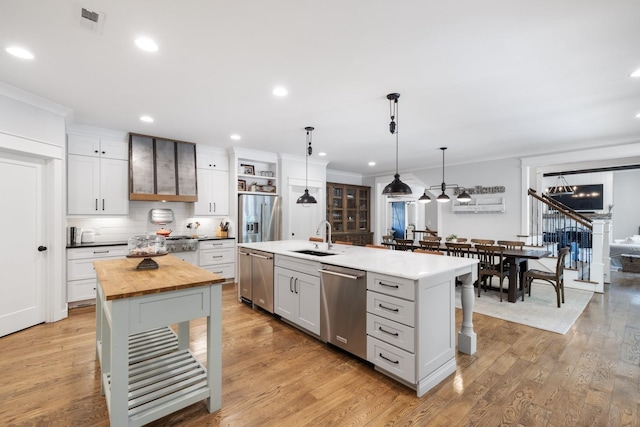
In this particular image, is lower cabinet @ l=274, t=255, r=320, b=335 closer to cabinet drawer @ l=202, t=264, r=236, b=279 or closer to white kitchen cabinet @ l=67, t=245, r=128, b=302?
cabinet drawer @ l=202, t=264, r=236, b=279

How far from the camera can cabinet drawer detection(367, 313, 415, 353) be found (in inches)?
86.3

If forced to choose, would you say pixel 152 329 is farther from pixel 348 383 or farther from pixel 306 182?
pixel 306 182

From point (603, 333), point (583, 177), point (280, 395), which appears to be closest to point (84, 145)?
point (280, 395)

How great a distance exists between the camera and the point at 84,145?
4328 millimetres

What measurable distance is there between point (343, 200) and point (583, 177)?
817 centimetres

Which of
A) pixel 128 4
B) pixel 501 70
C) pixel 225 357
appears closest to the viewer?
pixel 128 4

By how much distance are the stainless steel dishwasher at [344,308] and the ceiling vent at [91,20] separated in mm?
2578

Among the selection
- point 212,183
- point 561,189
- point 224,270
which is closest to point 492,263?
point 224,270

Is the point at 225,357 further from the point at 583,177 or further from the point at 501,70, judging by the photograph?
the point at 583,177

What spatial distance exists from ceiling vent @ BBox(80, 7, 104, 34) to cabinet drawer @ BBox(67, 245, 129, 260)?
2.84 m

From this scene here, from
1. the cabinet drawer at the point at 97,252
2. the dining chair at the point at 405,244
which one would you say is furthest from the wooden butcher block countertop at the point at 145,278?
the dining chair at the point at 405,244

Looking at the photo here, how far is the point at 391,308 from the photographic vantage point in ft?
7.57

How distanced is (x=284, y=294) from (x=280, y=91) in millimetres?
2315

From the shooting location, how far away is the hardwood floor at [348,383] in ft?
6.36
